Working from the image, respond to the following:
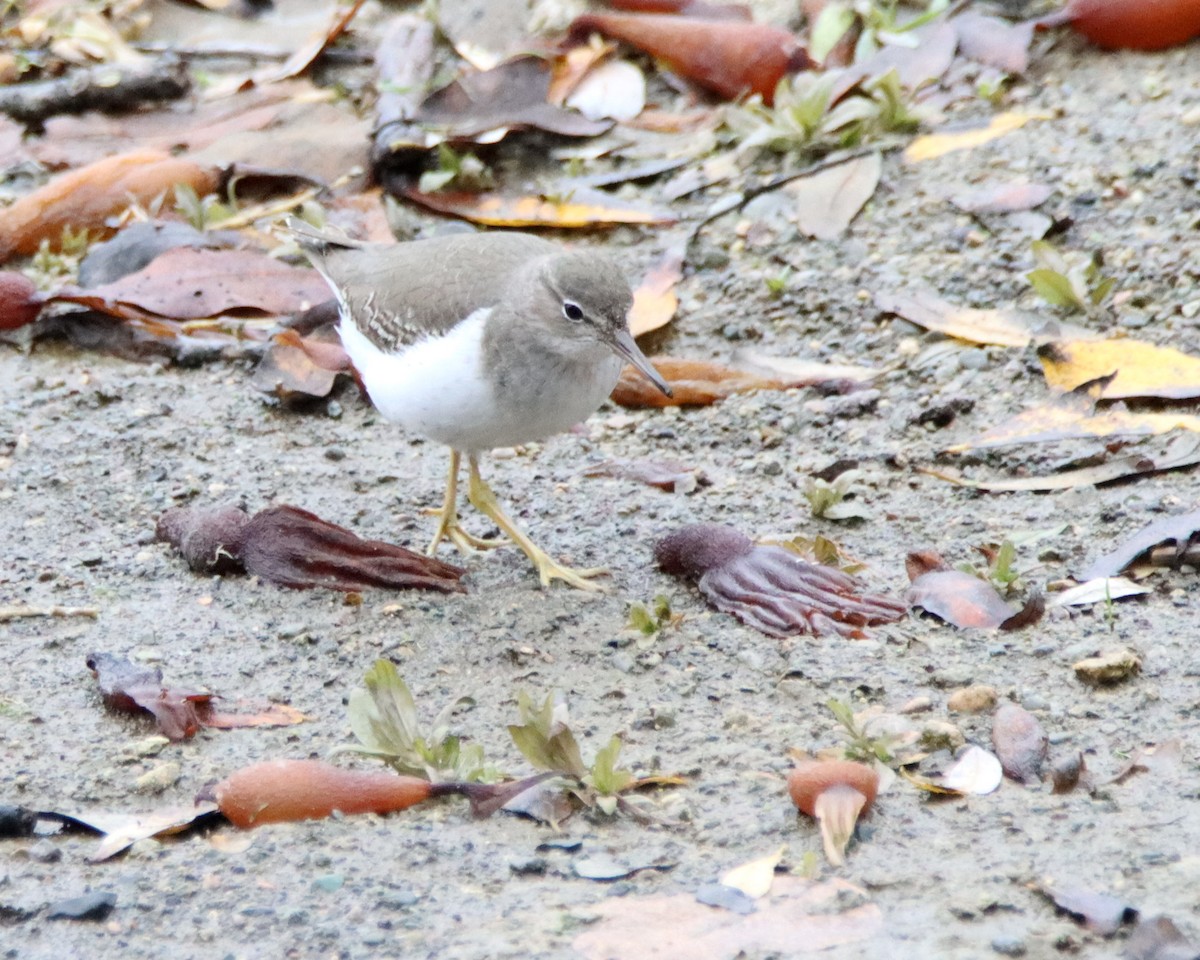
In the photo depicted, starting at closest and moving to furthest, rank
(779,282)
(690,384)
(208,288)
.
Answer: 1. (690,384)
2. (779,282)
3. (208,288)

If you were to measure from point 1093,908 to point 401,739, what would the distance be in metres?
1.52

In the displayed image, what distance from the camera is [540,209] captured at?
22.4ft

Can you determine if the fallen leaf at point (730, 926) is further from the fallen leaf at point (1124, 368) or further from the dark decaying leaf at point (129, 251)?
the dark decaying leaf at point (129, 251)

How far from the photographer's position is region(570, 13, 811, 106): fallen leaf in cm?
719

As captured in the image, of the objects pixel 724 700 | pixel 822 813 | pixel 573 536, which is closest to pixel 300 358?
pixel 573 536

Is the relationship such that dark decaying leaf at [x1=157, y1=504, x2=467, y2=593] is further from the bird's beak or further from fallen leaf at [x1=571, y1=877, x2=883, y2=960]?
fallen leaf at [x1=571, y1=877, x2=883, y2=960]

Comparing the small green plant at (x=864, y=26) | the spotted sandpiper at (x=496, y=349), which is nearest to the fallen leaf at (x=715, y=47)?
the small green plant at (x=864, y=26)

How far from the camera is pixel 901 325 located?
593 centimetres

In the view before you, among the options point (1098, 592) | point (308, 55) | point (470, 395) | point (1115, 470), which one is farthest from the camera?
point (308, 55)

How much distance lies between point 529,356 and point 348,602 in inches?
35.2

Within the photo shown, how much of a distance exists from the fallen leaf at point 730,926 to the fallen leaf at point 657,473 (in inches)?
90.6

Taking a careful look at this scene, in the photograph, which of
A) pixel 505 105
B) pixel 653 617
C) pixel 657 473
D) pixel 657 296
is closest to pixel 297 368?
pixel 657 296

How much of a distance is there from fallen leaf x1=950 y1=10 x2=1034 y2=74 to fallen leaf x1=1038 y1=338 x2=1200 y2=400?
2046 mm

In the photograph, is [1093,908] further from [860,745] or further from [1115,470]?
[1115,470]
